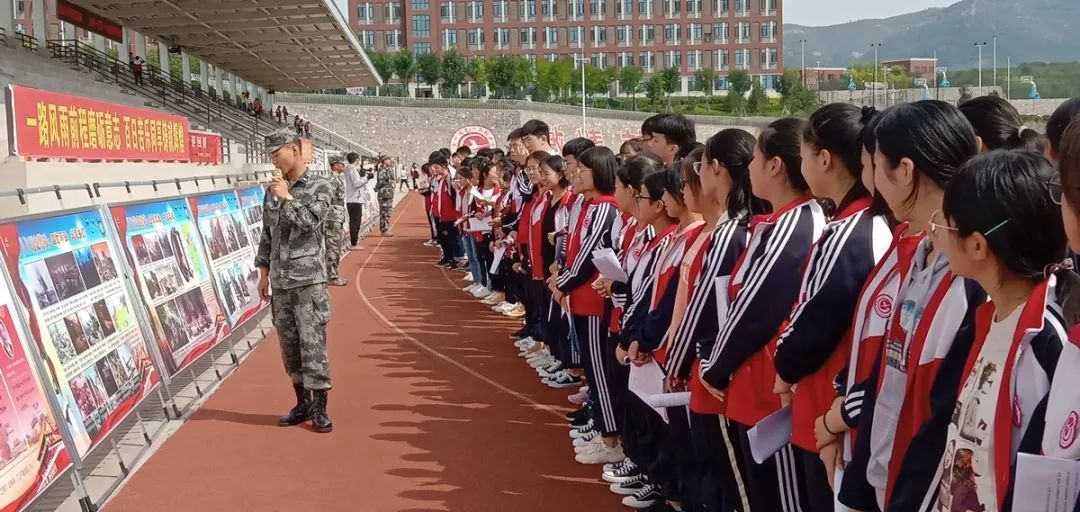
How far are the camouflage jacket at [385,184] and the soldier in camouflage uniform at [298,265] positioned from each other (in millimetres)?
16750

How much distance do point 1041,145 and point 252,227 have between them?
8387 millimetres

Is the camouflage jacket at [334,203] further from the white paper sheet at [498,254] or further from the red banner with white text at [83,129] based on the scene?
the red banner with white text at [83,129]

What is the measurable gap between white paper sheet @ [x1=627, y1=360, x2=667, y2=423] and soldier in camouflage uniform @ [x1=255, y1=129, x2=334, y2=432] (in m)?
2.83

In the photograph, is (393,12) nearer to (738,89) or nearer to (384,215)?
(738,89)

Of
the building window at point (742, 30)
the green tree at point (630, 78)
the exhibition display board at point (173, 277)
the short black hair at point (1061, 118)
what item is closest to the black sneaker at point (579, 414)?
the exhibition display board at point (173, 277)

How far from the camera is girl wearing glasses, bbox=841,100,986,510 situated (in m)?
2.37

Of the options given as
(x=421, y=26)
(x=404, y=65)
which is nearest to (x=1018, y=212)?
(x=404, y=65)

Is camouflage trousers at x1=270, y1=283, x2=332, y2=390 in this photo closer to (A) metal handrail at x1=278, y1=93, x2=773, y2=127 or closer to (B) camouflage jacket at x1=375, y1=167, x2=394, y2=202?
(B) camouflage jacket at x1=375, y1=167, x2=394, y2=202

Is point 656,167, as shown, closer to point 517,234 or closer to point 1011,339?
point 1011,339

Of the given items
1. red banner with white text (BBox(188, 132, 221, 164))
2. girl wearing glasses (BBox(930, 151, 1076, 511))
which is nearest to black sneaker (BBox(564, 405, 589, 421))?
girl wearing glasses (BBox(930, 151, 1076, 511))

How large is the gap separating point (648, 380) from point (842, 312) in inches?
63.3

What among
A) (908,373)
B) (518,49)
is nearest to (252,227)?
(908,373)

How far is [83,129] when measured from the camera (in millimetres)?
13305

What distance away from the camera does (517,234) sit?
1008 centimetres
